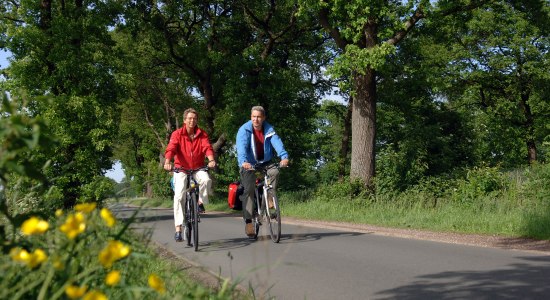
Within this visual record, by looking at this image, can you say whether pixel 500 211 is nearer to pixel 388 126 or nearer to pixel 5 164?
pixel 5 164

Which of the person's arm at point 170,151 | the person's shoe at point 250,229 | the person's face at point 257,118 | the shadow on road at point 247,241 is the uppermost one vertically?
the person's face at point 257,118

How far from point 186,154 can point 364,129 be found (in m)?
10.2

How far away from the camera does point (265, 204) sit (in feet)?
29.5

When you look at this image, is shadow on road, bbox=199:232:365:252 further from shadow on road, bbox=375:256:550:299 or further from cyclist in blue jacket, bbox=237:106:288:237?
shadow on road, bbox=375:256:550:299

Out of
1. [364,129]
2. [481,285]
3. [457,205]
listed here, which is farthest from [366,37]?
[481,285]

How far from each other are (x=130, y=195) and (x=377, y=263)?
3783 millimetres

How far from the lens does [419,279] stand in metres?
5.63

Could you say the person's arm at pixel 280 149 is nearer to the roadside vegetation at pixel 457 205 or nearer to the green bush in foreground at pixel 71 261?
the roadside vegetation at pixel 457 205

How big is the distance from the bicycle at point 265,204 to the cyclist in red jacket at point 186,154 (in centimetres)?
77

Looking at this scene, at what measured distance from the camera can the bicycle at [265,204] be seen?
28.8 ft

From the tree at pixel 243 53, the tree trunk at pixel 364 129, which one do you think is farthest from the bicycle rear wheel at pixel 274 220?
the tree at pixel 243 53

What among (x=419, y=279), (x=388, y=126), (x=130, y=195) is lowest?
(x=419, y=279)

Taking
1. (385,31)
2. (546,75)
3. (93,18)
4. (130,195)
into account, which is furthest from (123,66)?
(546,75)

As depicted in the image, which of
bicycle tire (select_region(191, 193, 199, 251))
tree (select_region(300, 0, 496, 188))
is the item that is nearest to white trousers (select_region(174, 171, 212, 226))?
bicycle tire (select_region(191, 193, 199, 251))
